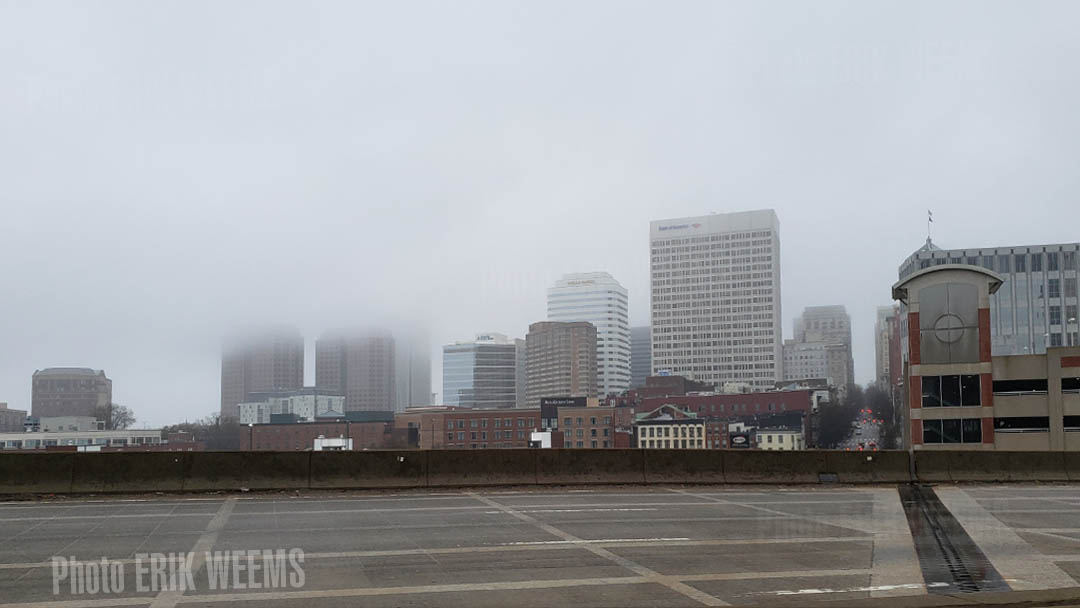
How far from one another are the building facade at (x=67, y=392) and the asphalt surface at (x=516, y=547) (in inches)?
6092

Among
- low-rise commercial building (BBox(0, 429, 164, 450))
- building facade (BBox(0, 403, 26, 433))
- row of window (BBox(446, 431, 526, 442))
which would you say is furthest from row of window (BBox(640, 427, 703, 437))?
building facade (BBox(0, 403, 26, 433))

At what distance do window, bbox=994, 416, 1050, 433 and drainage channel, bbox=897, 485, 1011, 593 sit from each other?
135ft

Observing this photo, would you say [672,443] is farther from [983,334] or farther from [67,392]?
[983,334]

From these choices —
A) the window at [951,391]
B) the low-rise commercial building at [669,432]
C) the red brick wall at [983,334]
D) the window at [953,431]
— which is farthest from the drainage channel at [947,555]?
the low-rise commercial building at [669,432]

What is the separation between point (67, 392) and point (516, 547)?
169 m

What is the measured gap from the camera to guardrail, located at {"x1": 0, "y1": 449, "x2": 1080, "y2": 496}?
2153 centimetres

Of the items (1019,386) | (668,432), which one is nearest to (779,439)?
(668,432)

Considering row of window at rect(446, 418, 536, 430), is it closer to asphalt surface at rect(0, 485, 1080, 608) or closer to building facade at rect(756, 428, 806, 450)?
building facade at rect(756, 428, 806, 450)

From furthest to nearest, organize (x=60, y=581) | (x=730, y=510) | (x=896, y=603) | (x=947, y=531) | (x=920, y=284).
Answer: (x=920, y=284), (x=730, y=510), (x=947, y=531), (x=60, y=581), (x=896, y=603)

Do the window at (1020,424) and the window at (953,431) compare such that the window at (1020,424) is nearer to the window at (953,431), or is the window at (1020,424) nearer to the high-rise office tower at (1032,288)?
the window at (953,431)

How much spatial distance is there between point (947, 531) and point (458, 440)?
15464 centimetres

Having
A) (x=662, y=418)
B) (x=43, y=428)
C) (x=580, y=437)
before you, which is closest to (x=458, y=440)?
(x=580, y=437)

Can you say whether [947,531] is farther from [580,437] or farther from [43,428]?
[580,437]

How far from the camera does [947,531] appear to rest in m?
16.3
